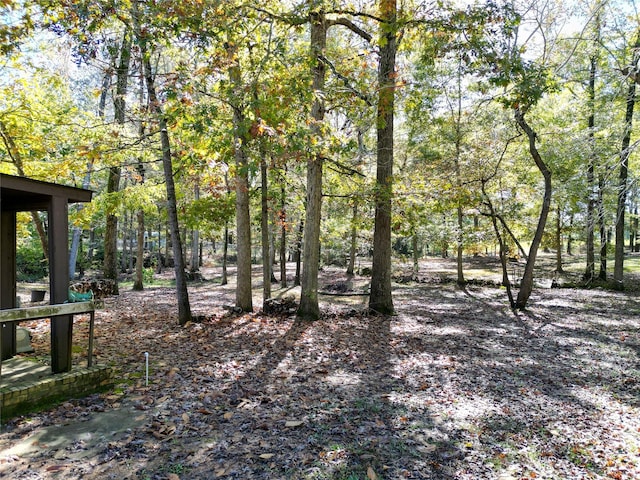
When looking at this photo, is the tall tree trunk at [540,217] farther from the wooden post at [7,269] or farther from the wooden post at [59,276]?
the wooden post at [7,269]

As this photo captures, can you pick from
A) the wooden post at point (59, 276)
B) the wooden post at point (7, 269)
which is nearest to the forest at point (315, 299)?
the wooden post at point (59, 276)

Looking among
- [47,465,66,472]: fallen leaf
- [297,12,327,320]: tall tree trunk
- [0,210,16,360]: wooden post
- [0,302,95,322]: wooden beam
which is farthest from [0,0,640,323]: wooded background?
[47,465,66,472]: fallen leaf

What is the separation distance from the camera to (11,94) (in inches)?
342

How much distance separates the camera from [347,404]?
5172mm

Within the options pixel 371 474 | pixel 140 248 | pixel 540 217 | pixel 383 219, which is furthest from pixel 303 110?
pixel 140 248

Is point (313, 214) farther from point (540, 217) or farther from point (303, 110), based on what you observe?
point (540, 217)

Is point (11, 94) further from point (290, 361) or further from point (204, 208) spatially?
point (290, 361)

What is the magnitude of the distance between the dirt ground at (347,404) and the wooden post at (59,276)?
23.8 inches

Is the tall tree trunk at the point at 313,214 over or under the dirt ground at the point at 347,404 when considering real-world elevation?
over

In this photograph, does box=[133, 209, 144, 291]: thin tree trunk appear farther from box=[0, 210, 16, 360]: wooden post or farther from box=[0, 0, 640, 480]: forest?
box=[0, 210, 16, 360]: wooden post

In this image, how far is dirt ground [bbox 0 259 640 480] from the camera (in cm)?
374

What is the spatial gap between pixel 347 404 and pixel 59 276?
Answer: 401cm

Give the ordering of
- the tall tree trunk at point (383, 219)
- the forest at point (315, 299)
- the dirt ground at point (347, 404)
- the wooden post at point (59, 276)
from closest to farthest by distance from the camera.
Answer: the dirt ground at point (347, 404) → the forest at point (315, 299) → the wooden post at point (59, 276) → the tall tree trunk at point (383, 219)

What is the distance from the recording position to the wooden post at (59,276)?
508 centimetres
